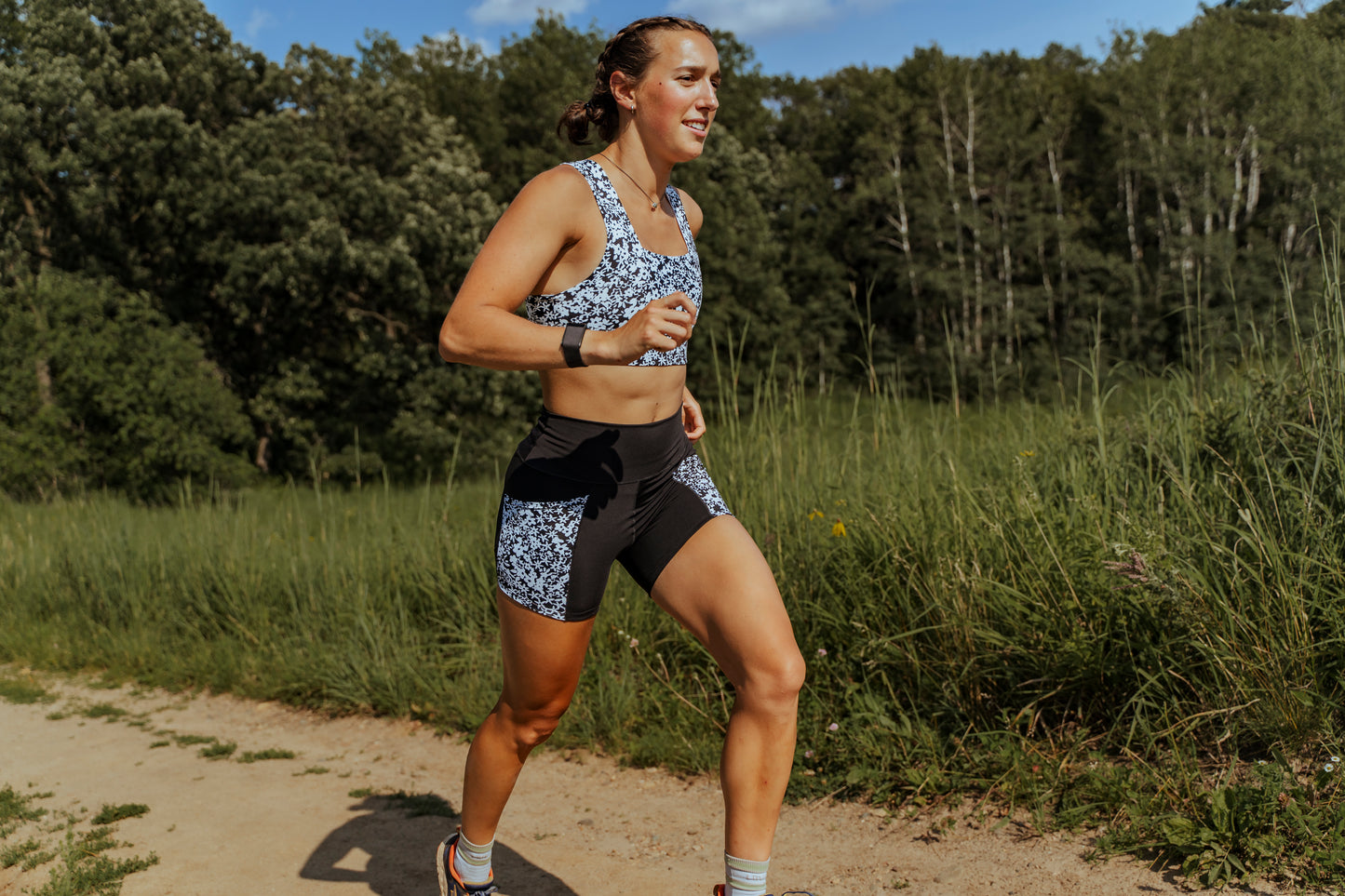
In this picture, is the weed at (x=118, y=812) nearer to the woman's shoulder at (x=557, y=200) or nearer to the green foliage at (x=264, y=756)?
the green foliage at (x=264, y=756)

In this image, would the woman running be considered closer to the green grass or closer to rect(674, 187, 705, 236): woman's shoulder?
rect(674, 187, 705, 236): woman's shoulder

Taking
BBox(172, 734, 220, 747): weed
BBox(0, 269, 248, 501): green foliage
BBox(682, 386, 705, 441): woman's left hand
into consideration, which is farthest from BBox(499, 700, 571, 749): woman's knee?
BBox(0, 269, 248, 501): green foliage

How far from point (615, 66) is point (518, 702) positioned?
1.62 m

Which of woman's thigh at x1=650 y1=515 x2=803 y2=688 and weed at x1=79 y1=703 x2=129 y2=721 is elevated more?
woman's thigh at x1=650 y1=515 x2=803 y2=688

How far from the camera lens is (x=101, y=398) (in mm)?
22219

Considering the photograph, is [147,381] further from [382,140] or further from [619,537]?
[619,537]

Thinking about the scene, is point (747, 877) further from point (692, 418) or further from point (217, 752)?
point (217, 752)

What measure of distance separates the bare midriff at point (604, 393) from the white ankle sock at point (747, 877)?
1073 millimetres

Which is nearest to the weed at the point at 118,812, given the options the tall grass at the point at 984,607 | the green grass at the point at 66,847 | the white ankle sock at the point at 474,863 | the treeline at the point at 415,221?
the green grass at the point at 66,847

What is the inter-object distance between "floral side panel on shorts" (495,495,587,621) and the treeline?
16.5 metres

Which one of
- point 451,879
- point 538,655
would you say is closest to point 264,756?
point 451,879

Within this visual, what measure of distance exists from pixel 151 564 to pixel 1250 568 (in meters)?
6.91

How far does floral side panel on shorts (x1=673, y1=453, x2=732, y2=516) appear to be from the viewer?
268cm

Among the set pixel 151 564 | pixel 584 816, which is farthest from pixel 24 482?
pixel 584 816
